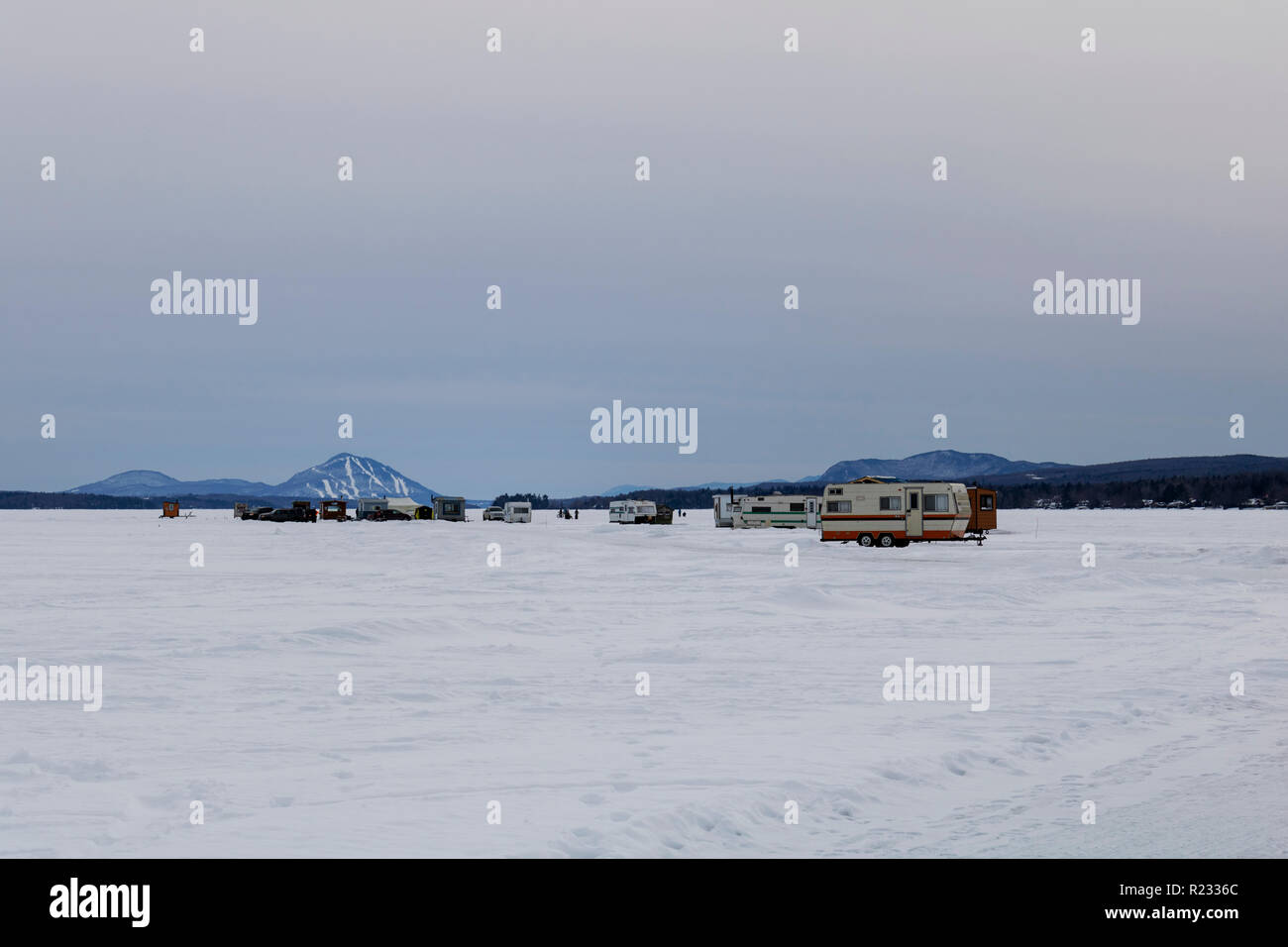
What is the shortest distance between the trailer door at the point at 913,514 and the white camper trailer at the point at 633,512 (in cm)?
4472

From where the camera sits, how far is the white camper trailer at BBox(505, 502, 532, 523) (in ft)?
313

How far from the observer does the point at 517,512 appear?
95562 mm

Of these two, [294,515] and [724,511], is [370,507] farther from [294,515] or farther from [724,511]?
[724,511]

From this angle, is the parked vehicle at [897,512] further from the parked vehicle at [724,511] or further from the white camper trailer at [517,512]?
the white camper trailer at [517,512]

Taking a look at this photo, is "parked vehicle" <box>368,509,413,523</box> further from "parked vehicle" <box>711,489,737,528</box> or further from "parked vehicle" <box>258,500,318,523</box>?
"parked vehicle" <box>711,489,737,528</box>

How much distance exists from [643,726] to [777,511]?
60.7 metres

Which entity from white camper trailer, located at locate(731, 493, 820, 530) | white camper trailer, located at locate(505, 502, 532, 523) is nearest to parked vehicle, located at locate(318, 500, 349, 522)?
white camper trailer, located at locate(505, 502, 532, 523)

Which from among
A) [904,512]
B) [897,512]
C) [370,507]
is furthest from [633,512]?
[904,512]

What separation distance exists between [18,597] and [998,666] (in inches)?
876

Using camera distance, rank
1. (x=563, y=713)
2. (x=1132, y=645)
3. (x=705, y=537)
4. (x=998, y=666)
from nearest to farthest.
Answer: (x=563, y=713), (x=998, y=666), (x=1132, y=645), (x=705, y=537)

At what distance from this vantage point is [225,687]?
14078 mm

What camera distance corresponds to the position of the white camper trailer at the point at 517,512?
9531 centimetres
